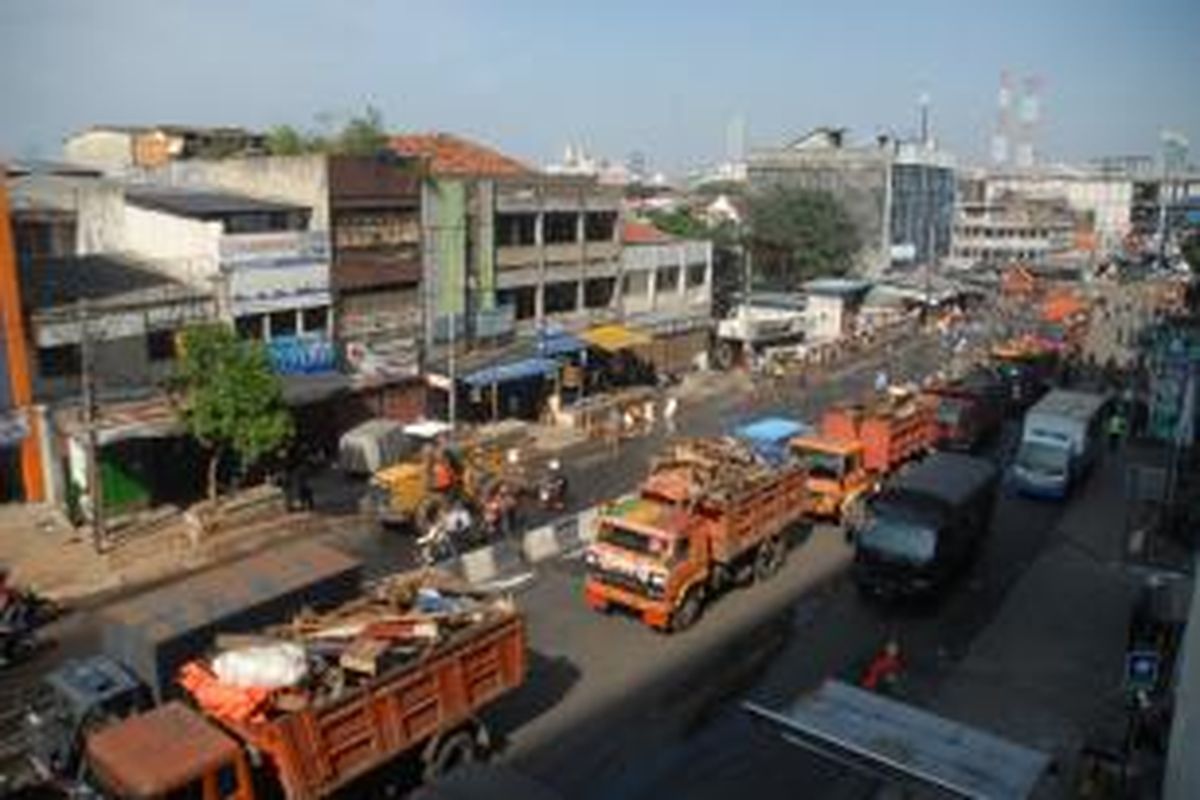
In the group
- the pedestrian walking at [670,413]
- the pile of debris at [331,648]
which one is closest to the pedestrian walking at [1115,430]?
the pedestrian walking at [670,413]

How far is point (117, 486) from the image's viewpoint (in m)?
32.9

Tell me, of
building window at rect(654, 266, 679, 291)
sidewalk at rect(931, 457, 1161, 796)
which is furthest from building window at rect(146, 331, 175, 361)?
building window at rect(654, 266, 679, 291)

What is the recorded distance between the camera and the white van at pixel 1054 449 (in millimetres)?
35875

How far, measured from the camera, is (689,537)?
81.2 ft

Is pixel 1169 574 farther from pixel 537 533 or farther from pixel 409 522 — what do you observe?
pixel 409 522

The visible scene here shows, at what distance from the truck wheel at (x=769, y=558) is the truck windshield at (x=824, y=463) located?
373 cm

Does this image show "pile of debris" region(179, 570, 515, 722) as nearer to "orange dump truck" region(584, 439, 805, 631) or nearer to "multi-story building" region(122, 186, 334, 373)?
"orange dump truck" region(584, 439, 805, 631)

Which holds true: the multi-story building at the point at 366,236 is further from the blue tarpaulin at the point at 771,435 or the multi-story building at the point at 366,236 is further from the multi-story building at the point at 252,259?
the blue tarpaulin at the point at 771,435

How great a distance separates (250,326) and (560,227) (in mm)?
17546

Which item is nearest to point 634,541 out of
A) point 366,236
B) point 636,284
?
point 366,236

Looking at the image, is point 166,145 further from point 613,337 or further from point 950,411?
point 950,411

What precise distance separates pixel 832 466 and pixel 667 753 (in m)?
14.7

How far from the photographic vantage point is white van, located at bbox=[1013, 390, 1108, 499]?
3588 cm

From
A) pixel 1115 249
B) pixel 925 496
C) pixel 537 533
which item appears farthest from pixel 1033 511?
pixel 1115 249
